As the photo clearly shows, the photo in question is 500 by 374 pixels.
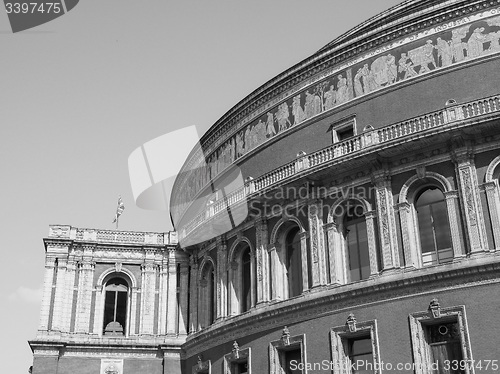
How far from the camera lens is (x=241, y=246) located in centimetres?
2955

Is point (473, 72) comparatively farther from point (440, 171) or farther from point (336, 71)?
point (336, 71)

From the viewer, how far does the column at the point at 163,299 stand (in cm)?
3494

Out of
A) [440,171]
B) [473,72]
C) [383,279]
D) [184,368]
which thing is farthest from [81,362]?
[473,72]

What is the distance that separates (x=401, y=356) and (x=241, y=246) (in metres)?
9.89

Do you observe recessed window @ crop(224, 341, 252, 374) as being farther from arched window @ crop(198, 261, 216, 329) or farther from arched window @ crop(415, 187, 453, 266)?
arched window @ crop(415, 187, 453, 266)

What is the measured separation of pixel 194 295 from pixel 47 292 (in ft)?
24.9

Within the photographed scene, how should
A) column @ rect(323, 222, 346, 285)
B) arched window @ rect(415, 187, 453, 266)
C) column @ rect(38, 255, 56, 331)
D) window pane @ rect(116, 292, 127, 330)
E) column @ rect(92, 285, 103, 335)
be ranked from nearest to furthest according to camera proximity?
arched window @ rect(415, 187, 453, 266), column @ rect(323, 222, 346, 285), column @ rect(38, 255, 56, 331), column @ rect(92, 285, 103, 335), window pane @ rect(116, 292, 127, 330)

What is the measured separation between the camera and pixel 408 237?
22969 mm

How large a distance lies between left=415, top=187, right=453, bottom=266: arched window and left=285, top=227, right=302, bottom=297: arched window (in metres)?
5.39

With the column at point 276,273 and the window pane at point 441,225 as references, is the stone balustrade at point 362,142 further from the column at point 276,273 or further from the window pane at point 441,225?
the window pane at point 441,225

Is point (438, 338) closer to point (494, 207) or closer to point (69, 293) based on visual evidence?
point (494, 207)

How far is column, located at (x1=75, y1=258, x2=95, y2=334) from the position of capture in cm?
3431

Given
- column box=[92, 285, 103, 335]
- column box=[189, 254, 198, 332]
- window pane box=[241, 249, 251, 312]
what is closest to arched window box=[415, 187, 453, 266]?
window pane box=[241, 249, 251, 312]

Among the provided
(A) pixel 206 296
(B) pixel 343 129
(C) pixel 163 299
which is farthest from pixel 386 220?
(C) pixel 163 299
